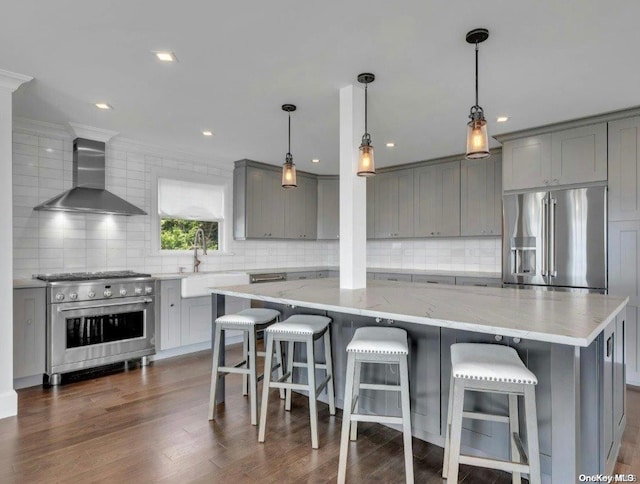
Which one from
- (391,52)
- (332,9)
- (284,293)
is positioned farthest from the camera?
(284,293)

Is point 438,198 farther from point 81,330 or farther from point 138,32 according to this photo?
point 81,330

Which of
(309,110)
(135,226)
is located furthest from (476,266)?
(135,226)

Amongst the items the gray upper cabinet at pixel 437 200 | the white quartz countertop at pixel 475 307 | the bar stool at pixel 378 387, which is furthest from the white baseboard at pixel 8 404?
the gray upper cabinet at pixel 437 200

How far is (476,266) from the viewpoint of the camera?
5.16 meters

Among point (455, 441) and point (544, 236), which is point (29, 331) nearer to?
point (455, 441)

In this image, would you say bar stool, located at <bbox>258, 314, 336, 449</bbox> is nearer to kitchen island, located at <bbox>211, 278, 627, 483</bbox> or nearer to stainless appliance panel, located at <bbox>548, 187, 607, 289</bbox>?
kitchen island, located at <bbox>211, 278, 627, 483</bbox>

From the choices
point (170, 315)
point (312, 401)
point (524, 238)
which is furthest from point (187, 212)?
point (524, 238)

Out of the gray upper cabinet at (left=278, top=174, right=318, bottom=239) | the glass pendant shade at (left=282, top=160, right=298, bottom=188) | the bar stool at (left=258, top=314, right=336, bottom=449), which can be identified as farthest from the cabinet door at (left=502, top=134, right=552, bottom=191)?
the gray upper cabinet at (left=278, top=174, right=318, bottom=239)

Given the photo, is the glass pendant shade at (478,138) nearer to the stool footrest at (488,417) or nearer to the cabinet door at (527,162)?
the stool footrest at (488,417)

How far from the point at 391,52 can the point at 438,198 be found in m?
3.18

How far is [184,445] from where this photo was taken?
230cm

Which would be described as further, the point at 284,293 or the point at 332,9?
the point at 284,293

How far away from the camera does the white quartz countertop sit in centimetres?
148

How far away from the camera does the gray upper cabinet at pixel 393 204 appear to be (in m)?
5.52
